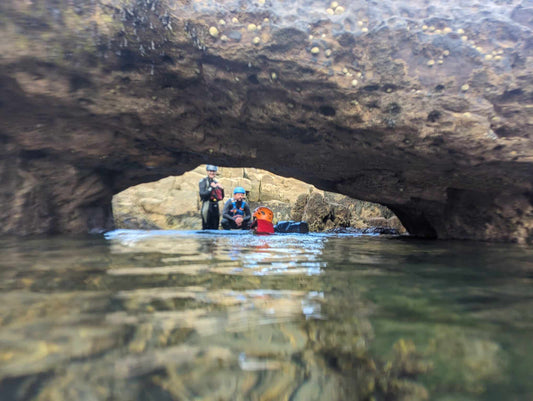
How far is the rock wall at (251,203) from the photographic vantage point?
39.4 feet

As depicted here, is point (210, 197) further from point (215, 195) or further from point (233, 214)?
point (233, 214)

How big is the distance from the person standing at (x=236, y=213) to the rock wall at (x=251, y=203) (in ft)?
10.5

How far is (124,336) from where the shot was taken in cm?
114

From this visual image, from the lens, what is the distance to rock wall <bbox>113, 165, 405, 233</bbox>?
12.0 metres

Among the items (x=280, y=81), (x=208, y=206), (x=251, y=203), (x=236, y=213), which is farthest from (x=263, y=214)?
(x=251, y=203)

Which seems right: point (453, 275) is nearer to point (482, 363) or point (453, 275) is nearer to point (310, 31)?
point (482, 363)

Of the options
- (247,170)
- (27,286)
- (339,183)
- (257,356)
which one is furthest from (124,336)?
(247,170)

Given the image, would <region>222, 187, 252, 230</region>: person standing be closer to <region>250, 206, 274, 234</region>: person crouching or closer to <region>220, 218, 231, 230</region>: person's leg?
<region>220, 218, 231, 230</region>: person's leg

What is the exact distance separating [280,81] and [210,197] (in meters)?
5.59

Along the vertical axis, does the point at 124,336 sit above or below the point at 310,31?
below

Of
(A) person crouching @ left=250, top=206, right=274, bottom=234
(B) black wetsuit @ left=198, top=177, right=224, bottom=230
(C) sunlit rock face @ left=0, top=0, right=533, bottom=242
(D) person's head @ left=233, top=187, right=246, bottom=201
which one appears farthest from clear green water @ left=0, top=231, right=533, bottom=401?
(B) black wetsuit @ left=198, top=177, right=224, bottom=230

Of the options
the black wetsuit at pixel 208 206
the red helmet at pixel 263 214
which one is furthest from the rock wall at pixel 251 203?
the red helmet at pixel 263 214

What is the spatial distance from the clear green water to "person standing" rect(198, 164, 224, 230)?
7.17 meters

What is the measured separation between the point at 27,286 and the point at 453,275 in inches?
94.6
